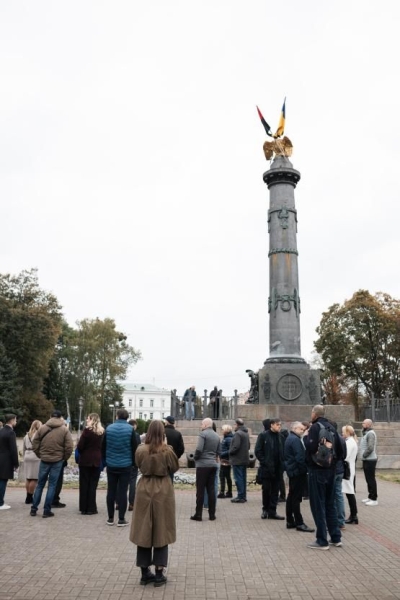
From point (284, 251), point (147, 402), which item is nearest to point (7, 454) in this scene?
point (284, 251)

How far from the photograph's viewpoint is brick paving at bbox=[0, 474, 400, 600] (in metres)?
5.80

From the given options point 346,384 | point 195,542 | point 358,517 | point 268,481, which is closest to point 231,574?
point 195,542

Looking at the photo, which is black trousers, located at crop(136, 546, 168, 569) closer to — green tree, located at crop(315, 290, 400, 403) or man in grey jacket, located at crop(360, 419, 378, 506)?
man in grey jacket, located at crop(360, 419, 378, 506)

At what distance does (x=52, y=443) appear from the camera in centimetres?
1009

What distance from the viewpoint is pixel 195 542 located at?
26.7 ft

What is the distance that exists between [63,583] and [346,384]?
51.8 meters

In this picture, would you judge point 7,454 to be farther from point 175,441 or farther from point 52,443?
point 175,441

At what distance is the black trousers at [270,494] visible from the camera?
33.2 ft

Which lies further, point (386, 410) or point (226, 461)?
point (386, 410)

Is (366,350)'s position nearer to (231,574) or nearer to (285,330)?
(285,330)

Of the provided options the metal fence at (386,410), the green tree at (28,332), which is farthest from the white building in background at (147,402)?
the metal fence at (386,410)

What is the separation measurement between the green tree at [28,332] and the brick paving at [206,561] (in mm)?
35382

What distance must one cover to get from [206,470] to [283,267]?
48.8ft

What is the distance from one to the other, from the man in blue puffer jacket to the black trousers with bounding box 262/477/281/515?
8.31 ft
